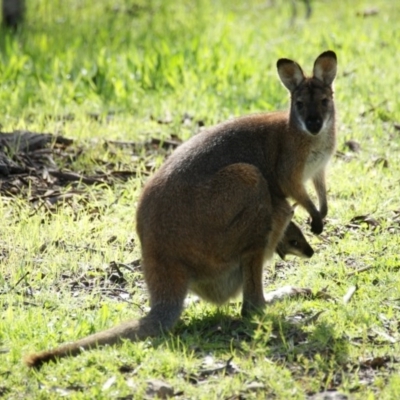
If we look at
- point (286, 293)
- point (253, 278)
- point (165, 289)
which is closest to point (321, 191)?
point (286, 293)

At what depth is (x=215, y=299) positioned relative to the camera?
5539 millimetres

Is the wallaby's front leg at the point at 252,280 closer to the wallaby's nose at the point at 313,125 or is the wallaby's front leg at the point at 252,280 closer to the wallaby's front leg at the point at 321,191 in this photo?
the wallaby's nose at the point at 313,125

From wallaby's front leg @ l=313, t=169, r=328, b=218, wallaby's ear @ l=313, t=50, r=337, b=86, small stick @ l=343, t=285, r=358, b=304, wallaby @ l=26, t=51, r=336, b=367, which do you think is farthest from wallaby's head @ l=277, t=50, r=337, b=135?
small stick @ l=343, t=285, r=358, b=304

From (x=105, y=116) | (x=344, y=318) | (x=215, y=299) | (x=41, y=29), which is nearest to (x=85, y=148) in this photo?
(x=105, y=116)

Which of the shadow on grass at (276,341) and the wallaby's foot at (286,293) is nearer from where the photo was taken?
the shadow on grass at (276,341)

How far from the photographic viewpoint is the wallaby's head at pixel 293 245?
598cm

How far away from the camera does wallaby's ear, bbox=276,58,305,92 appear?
20.3 ft

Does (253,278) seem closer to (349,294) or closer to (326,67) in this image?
(349,294)

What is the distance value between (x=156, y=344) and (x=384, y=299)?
1.38 m

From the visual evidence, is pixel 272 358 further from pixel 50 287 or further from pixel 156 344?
pixel 50 287

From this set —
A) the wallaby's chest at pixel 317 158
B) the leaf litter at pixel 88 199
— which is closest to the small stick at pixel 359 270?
the leaf litter at pixel 88 199

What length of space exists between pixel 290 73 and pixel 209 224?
1437 mm

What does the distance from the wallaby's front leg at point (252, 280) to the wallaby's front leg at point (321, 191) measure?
1.16 meters

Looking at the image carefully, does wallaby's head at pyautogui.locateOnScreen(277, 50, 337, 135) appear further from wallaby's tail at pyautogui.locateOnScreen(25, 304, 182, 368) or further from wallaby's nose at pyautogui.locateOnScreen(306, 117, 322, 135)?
wallaby's tail at pyautogui.locateOnScreen(25, 304, 182, 368)
